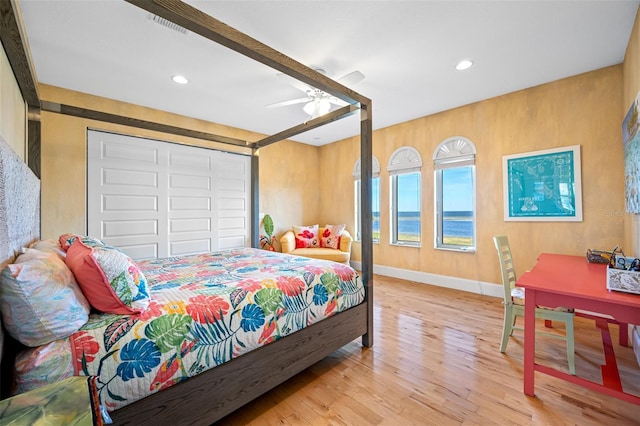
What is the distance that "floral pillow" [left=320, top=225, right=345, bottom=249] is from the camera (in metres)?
5.14

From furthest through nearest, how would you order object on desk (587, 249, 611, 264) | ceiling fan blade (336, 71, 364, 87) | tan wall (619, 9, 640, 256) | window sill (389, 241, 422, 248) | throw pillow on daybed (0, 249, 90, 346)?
window sill (389, 241, 422, 248) → ceiling fan blade (336, 71, 364, 87) → object on desk (587, 249, 611, 264) → tan wall (619, 9, 640, 256) → throw pillow on daybed (0, 249, 90, 346)

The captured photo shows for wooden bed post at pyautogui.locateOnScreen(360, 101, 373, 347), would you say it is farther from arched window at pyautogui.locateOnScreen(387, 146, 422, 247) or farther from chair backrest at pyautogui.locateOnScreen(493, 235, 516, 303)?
arched window at pyautogui.locateOnScreen(387, 146, 422, 247)

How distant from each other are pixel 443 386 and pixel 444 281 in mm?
2509

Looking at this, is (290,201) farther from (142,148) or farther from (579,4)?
(579,4)

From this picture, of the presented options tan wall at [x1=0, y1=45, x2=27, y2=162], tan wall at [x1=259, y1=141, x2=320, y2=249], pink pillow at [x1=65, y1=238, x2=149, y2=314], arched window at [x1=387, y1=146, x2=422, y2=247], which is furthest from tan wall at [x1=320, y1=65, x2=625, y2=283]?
tan wall at [x1=0, y1=45, x2=27, y2=162]

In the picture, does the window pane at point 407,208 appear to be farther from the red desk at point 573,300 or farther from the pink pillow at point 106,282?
the pink pillow at point 106,282

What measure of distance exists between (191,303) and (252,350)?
0.46m

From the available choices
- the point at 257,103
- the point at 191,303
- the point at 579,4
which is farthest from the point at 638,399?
the point at 257,103

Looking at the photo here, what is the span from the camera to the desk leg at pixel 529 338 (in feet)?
5.54

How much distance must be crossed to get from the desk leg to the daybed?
3.18m

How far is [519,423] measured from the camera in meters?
1.49

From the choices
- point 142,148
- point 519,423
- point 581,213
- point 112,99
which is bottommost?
point 519,423

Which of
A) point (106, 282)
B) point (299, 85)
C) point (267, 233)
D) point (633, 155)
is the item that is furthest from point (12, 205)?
point (633, 155)

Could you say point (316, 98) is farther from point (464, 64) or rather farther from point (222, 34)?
point (222, 34)
